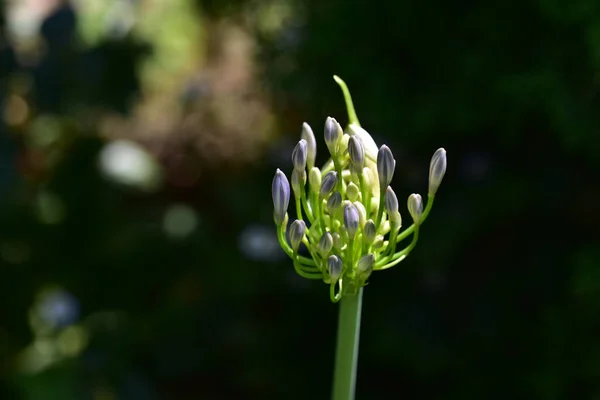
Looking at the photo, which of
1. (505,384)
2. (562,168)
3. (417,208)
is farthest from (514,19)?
(417,208)

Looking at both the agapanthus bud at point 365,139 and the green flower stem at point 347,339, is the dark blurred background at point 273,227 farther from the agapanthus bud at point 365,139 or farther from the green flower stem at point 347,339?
the green flower stem at point 347,339

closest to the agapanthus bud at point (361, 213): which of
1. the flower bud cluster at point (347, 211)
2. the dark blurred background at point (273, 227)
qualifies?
the flower bud cluster at point (347, 211)

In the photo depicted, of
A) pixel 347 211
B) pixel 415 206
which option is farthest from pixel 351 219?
pixel 415 206

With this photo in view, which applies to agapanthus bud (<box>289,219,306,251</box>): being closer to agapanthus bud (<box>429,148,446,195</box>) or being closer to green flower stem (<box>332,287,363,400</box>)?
green flower stem (<box>332,287,363,400</box>)

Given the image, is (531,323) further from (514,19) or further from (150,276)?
(150,276)

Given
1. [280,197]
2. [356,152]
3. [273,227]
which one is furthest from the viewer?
[273,227]

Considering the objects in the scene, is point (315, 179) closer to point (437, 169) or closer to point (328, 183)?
point (328, 183)

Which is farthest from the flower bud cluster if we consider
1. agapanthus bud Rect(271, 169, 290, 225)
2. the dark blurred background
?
the dark blurred background
